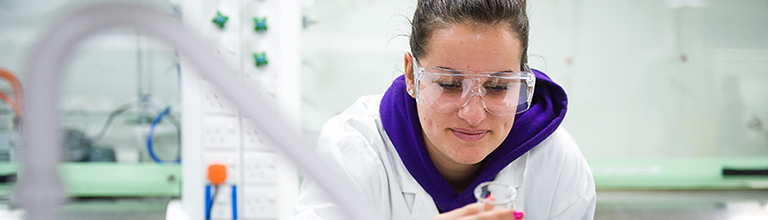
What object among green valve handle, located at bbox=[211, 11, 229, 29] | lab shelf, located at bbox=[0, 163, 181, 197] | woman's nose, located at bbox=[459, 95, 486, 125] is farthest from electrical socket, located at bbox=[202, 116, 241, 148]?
woman's nose, located at bbox=[459, 95, 486, 125]

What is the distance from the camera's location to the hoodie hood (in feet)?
4.25

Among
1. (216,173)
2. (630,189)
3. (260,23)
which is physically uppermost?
(260,23)


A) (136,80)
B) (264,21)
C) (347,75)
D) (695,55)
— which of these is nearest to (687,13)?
(695,55)

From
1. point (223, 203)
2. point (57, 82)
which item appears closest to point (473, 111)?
point (57, 82)

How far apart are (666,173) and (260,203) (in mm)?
2213

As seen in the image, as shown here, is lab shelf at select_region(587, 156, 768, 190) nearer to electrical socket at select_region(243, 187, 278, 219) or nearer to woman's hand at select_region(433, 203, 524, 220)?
electrical socket at select_region(243, 187, 278, 219)

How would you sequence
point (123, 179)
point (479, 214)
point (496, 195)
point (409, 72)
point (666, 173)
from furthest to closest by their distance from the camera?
point (666, 173) < point (123, 179) < point (409, 72) < point (496, 195) < point (479, 214)

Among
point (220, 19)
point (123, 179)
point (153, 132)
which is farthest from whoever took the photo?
point (153, 132)

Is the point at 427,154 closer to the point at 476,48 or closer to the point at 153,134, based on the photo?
the point at 476,48

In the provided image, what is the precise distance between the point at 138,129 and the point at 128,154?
0.14 m

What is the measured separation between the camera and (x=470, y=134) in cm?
116

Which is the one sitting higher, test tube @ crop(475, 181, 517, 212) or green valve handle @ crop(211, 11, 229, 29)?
green valve handle @ crop(211, 11, 229, 29)

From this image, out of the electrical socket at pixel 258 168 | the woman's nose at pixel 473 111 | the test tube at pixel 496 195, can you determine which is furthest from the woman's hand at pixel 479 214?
the electrical socket at pixel 258 168

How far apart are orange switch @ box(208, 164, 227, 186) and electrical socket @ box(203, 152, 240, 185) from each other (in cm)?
2
